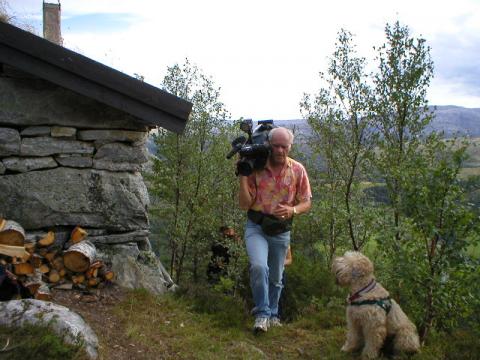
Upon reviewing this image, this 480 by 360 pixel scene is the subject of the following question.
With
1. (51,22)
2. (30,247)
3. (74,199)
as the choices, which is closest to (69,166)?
(74,199)

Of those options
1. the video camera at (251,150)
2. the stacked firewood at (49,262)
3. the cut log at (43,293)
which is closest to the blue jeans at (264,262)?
the video camera at (251,150)

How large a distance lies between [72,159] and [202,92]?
346 inches

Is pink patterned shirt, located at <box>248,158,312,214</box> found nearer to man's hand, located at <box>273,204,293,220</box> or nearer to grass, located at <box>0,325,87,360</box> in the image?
man's hand, located at <box>273,204,293,220</box>

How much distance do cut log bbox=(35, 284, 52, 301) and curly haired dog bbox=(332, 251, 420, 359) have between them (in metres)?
2.91

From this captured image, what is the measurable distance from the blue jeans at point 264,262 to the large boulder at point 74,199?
1.60 meters

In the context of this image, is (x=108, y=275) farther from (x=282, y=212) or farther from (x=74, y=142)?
(x=282, y=212)

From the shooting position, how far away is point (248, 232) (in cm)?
523

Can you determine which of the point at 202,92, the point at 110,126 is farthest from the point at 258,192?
the point at 202,92

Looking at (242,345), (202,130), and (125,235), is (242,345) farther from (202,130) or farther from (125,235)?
(202,130)

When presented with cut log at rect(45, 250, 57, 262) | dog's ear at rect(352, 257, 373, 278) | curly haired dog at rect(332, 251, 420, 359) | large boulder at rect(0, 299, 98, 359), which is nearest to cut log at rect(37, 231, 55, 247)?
cut log at rect(45, 250, 57, 262)

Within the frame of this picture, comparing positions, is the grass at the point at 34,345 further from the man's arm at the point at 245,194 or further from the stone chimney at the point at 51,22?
the stone chimney at the point at 51,22

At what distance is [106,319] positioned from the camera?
494 centimetres

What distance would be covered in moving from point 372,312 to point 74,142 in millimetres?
3797

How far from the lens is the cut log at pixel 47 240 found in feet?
17.7
